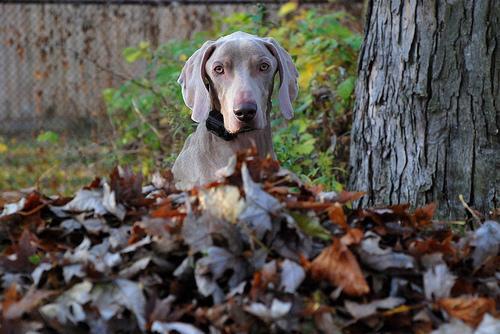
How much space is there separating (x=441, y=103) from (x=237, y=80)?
3.33 feet

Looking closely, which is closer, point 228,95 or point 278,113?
point 228,95

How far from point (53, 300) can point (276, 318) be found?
635 mm

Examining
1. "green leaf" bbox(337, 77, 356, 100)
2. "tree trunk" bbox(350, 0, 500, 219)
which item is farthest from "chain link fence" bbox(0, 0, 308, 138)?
"tree trunk" bbox(350, 0, 500, 219)

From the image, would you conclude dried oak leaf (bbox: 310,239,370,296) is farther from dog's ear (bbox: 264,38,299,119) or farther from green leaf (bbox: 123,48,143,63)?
green leaf (bbox: 123,48,143,63)

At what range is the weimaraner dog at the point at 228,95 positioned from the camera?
379 cm

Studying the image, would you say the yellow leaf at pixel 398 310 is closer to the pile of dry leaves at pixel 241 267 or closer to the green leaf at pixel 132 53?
the pile of dry leaves at pixel 241 267

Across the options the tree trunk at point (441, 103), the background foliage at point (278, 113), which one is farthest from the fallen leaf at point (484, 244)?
the background foliage at point (278, 113)

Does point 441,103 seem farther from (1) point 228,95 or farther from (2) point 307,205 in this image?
(2) point 307,205

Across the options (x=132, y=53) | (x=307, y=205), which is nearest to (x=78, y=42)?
(x=132, y=53)

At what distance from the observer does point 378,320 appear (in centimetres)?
218

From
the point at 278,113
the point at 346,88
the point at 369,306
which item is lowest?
the point at 278,113

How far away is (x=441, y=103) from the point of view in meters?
3.82

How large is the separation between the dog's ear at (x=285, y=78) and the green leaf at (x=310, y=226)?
73.7 inches

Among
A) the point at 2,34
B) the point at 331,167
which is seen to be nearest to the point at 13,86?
the point at 2,34
